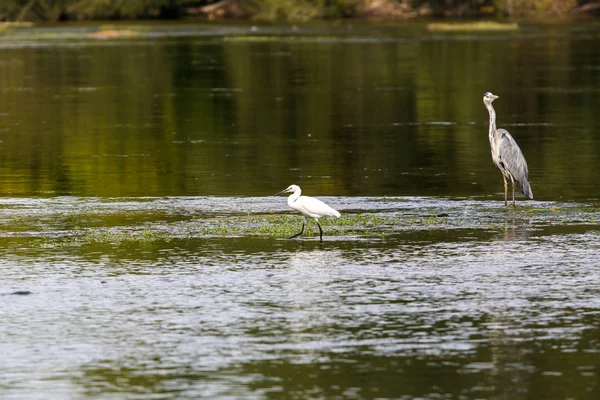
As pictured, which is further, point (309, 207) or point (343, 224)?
point (343, 224)

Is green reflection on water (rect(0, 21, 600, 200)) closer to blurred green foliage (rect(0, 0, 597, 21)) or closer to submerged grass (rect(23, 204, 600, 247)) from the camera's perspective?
submerged grass (rect(23, 204, 600, 247))

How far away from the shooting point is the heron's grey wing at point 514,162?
16453 millimetres

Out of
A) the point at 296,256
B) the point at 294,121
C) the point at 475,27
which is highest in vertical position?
the point at 475,27

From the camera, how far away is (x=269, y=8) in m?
113

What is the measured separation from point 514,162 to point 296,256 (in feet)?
13.8

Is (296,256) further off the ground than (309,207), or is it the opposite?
(309,207)

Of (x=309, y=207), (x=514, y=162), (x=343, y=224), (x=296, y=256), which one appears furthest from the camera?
(x=514, y=162)

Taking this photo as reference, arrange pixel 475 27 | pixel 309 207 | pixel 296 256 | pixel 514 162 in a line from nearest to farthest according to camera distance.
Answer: pixel 296 256 → pixel 309 207 → pixel 514 162 → pixel 475 27

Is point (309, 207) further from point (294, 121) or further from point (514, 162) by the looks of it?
point (294, 121)

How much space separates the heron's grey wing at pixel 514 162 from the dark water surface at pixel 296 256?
0.32 metres

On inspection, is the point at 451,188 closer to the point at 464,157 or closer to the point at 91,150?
the point at 464,157

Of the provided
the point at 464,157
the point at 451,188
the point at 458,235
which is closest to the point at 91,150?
the point at 464,157

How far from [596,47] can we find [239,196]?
45064mm

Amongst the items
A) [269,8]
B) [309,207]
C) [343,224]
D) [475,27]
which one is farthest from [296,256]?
[269,8]
